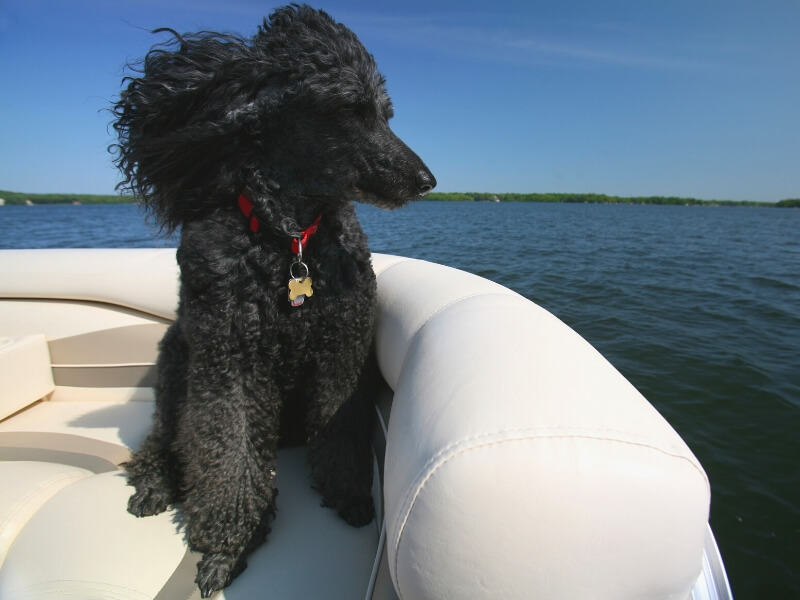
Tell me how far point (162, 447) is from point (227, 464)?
475 mm

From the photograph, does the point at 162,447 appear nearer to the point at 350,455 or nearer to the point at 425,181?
the point at 350,455

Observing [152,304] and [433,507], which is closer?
[433,507]

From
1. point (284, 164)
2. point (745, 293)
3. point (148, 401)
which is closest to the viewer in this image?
point (284, 164)

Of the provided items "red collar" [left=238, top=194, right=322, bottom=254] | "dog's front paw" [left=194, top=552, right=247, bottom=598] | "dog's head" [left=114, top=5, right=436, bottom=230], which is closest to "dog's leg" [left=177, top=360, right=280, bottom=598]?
"dog's front paw" [left=194, top=552, right=247, bottom=598]

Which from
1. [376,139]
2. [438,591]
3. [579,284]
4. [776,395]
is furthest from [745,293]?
[438,591]

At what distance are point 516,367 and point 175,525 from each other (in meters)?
1.34

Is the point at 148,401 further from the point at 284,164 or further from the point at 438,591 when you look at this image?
the point at 438,591

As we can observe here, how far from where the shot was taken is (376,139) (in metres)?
1.47

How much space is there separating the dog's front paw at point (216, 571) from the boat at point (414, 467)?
0.03 metres

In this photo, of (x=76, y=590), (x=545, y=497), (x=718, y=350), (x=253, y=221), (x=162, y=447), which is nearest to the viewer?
(x=545, y=497)

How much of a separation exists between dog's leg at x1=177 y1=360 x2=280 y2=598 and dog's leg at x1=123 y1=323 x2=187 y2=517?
0.14 meters

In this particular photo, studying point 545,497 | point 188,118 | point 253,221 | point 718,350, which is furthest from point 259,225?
point 718,350

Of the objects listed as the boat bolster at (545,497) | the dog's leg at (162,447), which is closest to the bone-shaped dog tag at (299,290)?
the dog's leg at (162,447)

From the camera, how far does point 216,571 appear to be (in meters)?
1.31
